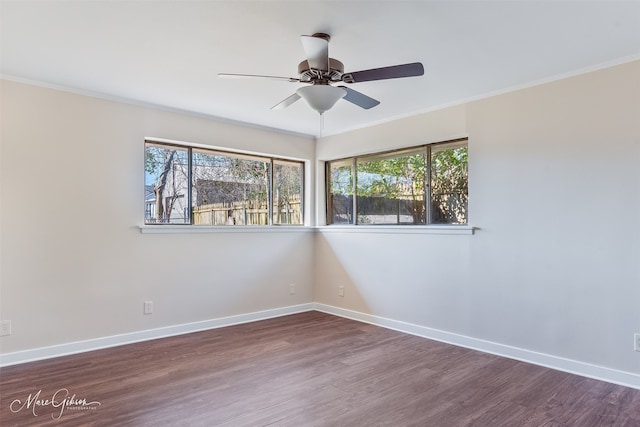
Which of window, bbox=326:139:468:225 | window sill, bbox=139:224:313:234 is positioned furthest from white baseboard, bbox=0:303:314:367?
window, bbox=326:139:468:225

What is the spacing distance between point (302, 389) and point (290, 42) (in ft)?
7.74

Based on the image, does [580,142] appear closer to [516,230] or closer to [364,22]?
[516,230]

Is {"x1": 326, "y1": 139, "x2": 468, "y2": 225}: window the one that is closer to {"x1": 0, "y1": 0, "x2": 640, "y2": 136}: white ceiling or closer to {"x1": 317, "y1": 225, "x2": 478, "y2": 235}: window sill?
{"x1": 317, "y1": 225, "x2": 478, "y2": 235}: window sill

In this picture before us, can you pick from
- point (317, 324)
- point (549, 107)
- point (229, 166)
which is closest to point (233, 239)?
point (229, 166)

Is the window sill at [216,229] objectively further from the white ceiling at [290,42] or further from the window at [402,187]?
the white ceiling at [290,42]

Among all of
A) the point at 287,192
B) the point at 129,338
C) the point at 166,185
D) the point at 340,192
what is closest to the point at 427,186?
the point at 340,192

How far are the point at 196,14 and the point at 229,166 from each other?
2.52 m

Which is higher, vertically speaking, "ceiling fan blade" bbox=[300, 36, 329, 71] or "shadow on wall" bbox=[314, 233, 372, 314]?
"ceiling fan blade" bbox=[300, 36, 329, 71]

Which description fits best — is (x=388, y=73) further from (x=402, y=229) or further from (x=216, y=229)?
(x=216, y=229)

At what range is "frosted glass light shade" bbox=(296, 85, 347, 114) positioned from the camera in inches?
97.7

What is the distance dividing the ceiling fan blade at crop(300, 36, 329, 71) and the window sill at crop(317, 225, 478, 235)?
6.89 feet

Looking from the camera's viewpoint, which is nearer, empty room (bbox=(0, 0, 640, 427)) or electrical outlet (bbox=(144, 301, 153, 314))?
empty room (bbox=(0, 0, 640, 427))

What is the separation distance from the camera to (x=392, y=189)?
4.49 meters

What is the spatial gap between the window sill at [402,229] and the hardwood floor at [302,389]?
110cm
